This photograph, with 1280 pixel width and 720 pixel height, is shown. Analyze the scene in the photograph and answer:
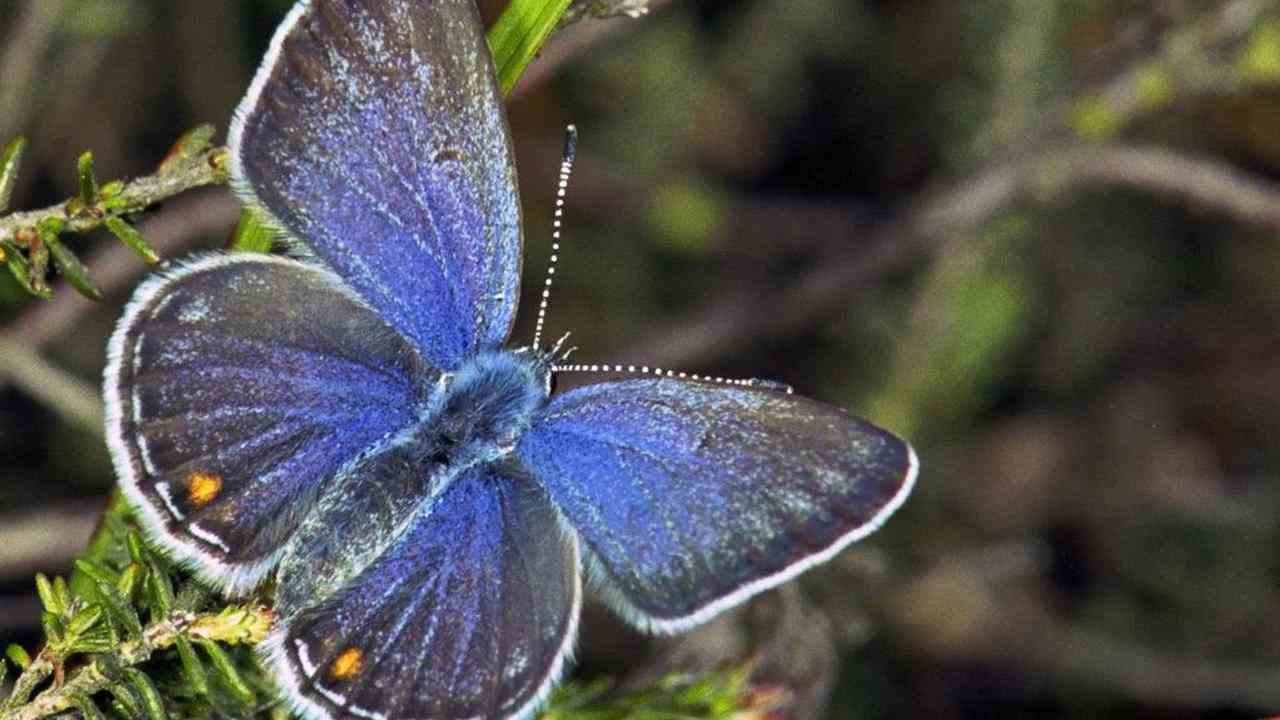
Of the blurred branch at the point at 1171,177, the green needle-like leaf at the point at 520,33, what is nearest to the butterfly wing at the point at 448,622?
the green needle-like leaf at the point at 520,33

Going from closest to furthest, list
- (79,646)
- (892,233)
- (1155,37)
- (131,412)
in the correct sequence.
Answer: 1. (79,646)
2. (131,412)
3. (1155,37)
4. (892,233)

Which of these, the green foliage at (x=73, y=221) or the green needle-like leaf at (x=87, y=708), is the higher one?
the green foliage at (x=73, y=221)

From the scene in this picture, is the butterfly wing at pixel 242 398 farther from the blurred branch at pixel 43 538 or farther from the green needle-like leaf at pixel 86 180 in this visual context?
the blurred branch at pixel 43 538

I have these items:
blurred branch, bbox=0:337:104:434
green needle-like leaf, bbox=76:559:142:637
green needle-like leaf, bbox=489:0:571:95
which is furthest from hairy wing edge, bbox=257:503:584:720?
blurred branch, bbox=0:337:104:434

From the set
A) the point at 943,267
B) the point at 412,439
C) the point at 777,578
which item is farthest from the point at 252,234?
the point at 943,267

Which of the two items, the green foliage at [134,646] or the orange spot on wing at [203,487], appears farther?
the orange spot on wing at [203,487]

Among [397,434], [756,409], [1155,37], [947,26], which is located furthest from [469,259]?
[947,26]

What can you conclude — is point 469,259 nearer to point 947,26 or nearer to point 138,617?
point 138,617

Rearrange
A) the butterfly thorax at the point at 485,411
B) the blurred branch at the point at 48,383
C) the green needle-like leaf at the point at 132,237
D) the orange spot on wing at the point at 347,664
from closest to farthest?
the green needle-like leaf at the point at 132,237 < the orange spot on wing at the point at 347,664 < the butterfly thorax at the point at 485,411 < the blurred branch at the point at 48,383
